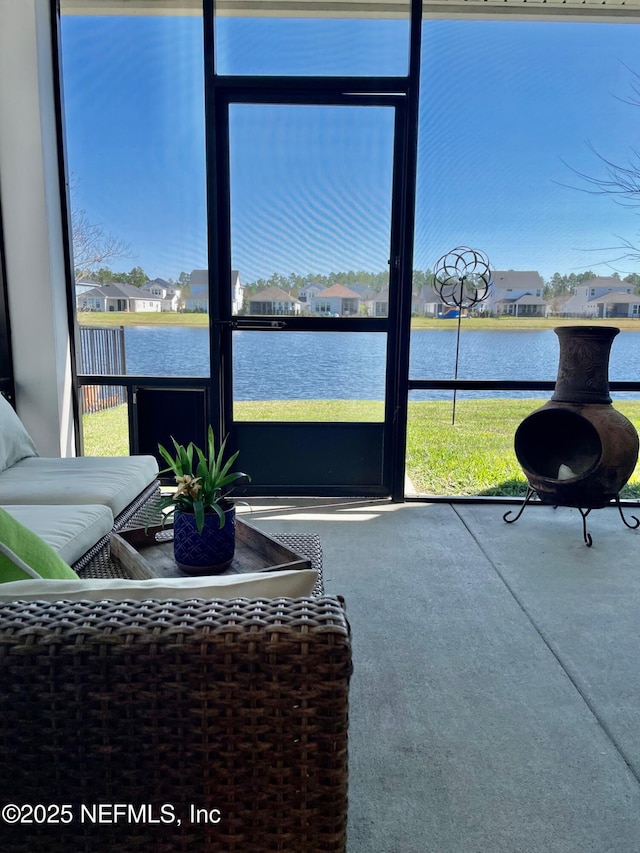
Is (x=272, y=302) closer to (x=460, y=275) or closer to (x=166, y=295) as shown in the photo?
(x=166, y=295)

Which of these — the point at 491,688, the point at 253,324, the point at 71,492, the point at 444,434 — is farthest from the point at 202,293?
the point at 491,688

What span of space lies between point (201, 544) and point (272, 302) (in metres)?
2.33

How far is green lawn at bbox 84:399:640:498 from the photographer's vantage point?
3844 mm

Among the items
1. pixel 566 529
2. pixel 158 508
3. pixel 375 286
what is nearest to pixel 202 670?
pixel 158 508

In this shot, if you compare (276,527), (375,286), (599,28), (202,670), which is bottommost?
(276,527)

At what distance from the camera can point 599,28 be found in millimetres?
3646

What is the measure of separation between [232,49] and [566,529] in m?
3.46

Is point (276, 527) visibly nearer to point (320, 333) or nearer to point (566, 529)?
point (320, 333)

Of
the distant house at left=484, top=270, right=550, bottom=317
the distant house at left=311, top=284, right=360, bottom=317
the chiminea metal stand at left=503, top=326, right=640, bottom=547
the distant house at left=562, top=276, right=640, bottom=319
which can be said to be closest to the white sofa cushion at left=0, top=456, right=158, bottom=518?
the distant house at left=311, top=284, right=360, bottom=317

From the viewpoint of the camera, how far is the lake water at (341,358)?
3748mm

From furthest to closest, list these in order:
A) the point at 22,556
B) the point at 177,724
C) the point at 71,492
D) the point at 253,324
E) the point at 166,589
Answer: the point at 253,324, the point at 71,492, the point at 22,556, the point at 166,589, the point at 177,724

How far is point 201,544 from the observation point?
5.52ft

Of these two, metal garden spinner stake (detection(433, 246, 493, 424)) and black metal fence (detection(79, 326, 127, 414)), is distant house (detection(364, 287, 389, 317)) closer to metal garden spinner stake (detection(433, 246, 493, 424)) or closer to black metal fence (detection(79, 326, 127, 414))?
metal garden spinner stake (detection(433, 246, 493, 424))

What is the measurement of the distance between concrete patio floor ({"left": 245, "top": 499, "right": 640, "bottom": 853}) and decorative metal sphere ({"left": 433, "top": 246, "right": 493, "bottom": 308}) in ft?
5.12
